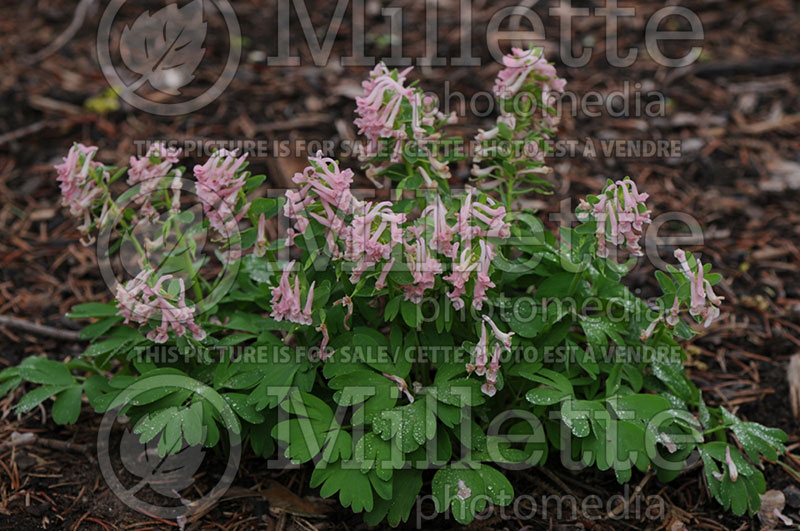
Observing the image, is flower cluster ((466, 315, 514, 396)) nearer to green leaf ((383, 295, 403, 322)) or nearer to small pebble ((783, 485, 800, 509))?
green leaf ((383, 295, 403, 322))

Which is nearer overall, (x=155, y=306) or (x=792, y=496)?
(x=155, y=306)

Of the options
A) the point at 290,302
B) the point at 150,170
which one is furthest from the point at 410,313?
the point at 150,170

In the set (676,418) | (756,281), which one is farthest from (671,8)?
(676,418)

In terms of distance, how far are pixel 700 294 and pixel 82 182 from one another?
2.31 metres

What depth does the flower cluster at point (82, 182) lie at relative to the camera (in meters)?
3.01

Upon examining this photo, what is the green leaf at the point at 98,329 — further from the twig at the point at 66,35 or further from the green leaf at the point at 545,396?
the twig at the point at 66,35

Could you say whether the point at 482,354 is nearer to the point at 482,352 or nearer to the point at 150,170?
the point at 482,352

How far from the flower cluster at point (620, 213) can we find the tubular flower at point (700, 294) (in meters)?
0.19

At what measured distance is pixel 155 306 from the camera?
290 cm

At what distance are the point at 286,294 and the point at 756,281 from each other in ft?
10.0

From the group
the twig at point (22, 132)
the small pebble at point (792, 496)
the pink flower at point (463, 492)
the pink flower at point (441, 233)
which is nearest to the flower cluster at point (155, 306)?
the pink flower at point (441, 233)

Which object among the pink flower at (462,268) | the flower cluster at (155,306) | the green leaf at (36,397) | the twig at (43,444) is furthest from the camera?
the twig at (43,444)

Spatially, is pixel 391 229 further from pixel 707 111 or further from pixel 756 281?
pixel 707 111

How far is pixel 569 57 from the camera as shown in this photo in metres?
6.46
